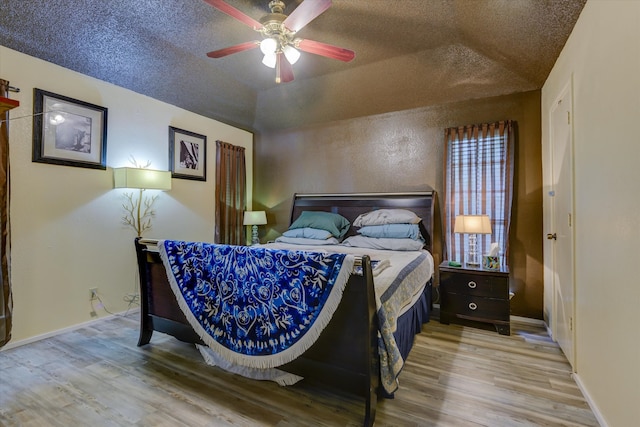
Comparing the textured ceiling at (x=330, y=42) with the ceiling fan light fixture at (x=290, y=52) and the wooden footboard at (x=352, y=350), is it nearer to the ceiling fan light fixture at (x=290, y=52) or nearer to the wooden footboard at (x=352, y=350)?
the ceiling fan light fixture at (x=290, y=52)

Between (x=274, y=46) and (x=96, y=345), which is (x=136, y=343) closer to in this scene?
(x=96, y=345)

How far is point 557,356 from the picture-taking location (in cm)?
235

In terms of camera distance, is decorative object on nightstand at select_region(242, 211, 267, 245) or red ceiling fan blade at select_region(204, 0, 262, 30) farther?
decorative object on nightstand at select_region(242, 211, 267, 245)

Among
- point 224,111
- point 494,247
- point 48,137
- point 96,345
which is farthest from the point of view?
point 224,111

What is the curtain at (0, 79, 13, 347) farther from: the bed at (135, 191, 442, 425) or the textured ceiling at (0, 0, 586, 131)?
the bed at (135, 191, 442, 425)

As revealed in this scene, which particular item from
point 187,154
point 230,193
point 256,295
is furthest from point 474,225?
point 187,154

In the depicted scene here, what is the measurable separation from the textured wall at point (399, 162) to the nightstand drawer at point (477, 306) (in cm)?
57

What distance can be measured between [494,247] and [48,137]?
4498 mm

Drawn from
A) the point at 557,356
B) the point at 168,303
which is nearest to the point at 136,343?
the point at 168,303

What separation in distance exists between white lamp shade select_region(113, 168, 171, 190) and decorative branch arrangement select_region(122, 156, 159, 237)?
9.6 inches

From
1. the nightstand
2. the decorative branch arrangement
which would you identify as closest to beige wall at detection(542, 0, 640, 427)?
the nightstand

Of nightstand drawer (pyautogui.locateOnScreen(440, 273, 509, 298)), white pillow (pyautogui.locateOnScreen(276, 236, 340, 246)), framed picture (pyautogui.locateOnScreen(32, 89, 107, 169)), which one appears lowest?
nightstand drawer (pyautogui.locateOnScreen(440, 273, 509, 298))

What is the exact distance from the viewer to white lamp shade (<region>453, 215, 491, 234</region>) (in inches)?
118

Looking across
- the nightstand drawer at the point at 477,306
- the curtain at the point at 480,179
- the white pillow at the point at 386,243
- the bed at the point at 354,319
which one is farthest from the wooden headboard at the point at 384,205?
the nightstand drawer at the point at 477,306
